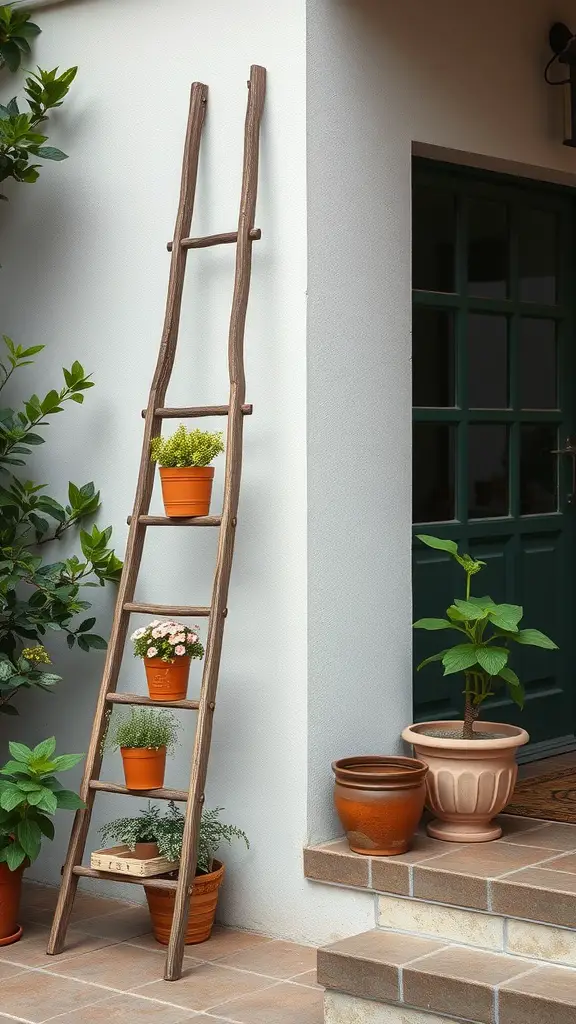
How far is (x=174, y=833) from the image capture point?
3.93 metres

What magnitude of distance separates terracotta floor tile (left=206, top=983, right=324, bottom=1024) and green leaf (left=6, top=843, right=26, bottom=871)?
0.75 metres

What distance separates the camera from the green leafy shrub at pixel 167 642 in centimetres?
388

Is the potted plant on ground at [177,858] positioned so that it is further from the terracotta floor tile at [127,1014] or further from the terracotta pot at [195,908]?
the terracotta floor tile at [127,1014]

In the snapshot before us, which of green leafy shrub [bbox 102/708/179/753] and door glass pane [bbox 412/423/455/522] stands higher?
door glass pane [bbox 412/423/455/522]

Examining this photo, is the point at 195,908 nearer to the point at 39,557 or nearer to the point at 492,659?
the point at 492,659

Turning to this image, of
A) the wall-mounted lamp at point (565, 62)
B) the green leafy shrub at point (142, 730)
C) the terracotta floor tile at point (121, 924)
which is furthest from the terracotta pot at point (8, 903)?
the wall-mounted lamp at point (565, 62)

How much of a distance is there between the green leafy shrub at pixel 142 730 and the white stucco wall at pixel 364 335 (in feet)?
1.45

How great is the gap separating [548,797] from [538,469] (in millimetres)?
1303

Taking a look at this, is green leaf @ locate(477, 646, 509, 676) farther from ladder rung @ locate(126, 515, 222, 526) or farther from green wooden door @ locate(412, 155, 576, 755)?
ladder rung @ locate(126, 515, 222, 526)

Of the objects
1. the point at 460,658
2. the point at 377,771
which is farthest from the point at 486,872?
the point at 460,658

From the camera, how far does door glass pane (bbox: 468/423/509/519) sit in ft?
15.6

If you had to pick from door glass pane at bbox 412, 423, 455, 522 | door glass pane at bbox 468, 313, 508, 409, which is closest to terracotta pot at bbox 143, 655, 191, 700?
door glass pane at bbox 412, 423, 455, 522

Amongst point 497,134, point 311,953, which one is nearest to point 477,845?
point 311,953

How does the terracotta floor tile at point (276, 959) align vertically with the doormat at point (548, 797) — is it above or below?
below
